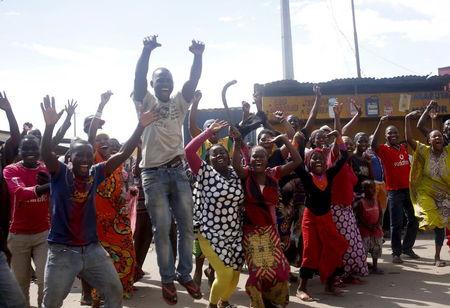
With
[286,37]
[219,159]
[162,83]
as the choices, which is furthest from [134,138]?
[286,37]

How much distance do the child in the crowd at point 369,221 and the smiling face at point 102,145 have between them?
11.9ft

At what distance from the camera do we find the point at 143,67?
4.60 metres

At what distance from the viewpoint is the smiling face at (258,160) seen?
5.47 metres

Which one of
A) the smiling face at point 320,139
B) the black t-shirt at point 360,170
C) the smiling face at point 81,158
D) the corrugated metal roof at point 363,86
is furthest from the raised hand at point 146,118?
the corrugated metal roof at point 363,86

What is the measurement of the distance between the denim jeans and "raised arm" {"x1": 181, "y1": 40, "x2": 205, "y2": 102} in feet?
7.18

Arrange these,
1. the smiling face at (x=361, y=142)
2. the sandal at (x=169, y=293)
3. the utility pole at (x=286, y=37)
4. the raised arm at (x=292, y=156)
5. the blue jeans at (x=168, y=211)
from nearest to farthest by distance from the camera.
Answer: the sandal at (x=169, y=293) → the blue jeans at (x=168, y=211) → the raised arm at (x=292, y=156) → the smiling face at (x=361, y=142) → the utility pole at (x=286, y=37)

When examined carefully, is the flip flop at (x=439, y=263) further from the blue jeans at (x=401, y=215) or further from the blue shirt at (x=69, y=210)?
the blue shirt at (x=69, y=210)

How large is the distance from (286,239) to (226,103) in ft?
6.64

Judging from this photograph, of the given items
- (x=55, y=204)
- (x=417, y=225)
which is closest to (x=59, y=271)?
(x=55, y=204)

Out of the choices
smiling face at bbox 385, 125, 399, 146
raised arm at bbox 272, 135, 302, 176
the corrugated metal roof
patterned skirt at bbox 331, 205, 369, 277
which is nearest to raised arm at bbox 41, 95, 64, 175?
raised arm at bbox 272, 135, 302, 176

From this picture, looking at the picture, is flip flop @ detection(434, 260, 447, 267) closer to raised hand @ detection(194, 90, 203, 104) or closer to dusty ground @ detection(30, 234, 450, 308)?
dusty ground @ detection(30, 234, 450, 308)

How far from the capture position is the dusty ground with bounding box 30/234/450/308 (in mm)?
5824

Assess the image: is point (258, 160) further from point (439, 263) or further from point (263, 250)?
point (439, 263)

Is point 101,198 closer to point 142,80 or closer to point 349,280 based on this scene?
point 142,80
